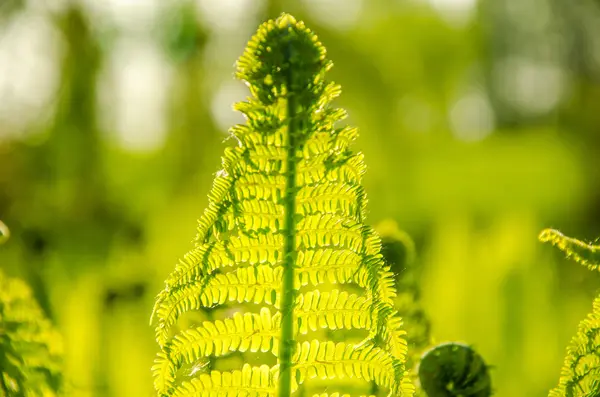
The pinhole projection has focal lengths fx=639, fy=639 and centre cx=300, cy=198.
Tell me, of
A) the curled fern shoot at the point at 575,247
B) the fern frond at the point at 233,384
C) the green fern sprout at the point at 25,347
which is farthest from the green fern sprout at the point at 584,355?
the green fern sprout at the point at 25,347

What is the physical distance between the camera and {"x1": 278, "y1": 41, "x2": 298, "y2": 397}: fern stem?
45 cm

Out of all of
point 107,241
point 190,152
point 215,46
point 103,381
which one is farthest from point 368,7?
point 103,381

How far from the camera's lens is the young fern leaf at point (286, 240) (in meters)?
0.44

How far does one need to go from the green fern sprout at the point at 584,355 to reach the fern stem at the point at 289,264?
18cm

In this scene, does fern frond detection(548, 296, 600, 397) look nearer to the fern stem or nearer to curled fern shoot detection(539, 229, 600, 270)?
curled fern shoot detection(539, 229, 600, 270)

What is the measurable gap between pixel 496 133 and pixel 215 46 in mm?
5398

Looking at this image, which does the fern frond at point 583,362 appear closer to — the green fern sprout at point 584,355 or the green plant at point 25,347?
the green fern sprout at point 584,355

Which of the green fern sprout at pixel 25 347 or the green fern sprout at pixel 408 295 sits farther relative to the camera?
the green fern sprout at pixel 408 295

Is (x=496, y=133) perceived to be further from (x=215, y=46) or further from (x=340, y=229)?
(x=340, y=229)

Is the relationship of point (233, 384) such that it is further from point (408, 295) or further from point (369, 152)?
point (369, 152)

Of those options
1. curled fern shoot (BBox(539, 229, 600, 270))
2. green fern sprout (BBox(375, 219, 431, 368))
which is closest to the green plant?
green fern sprout (BBox(375, 219, 431, 368))

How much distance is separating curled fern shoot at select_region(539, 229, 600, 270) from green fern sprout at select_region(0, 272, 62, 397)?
450mm

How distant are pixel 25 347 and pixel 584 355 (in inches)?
19.1

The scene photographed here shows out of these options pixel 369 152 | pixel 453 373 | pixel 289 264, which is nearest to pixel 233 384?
pixel 289 264
